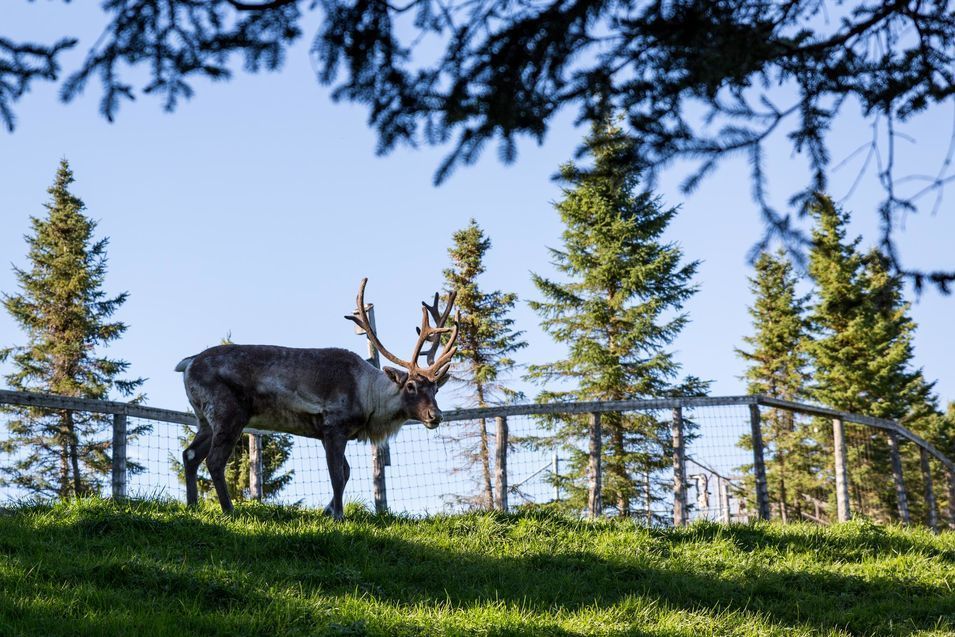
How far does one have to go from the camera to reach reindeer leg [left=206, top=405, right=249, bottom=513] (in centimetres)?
948

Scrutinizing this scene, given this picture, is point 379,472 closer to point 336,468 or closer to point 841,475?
point 336,468

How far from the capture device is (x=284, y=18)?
18.0 ft

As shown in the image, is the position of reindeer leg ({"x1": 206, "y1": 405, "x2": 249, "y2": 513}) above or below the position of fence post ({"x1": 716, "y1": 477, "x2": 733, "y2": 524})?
above

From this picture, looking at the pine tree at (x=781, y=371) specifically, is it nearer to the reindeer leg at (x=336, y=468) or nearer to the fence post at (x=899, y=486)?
the fence post at (x=899, y=486)

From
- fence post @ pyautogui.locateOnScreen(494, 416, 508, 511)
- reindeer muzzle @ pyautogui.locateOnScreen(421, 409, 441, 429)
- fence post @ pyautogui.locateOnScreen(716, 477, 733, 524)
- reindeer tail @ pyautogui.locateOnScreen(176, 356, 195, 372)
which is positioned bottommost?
fence post @ pyautogui.locateOnScreen(716, 477, 733, 524)

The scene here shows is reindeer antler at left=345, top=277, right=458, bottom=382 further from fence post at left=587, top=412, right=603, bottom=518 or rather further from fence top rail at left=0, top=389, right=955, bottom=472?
fence post at left=587, top=412, right=603, bottom=518

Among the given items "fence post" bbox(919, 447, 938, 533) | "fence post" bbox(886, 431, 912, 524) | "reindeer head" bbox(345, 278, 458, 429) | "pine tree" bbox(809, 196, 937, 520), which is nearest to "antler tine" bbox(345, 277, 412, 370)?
"reindeer head" bbox(345, 278, 458, 429)

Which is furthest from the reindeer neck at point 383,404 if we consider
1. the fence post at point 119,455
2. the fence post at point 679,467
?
A: the fence post at point 679,467

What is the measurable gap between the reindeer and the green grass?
2.00 feet

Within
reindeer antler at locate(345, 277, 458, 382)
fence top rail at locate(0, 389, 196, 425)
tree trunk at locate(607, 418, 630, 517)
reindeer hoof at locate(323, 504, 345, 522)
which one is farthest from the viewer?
tree trunk at locate(607, 418, 630, 517)

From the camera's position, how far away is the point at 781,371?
3691 centimetres

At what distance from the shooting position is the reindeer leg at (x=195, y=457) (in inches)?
378

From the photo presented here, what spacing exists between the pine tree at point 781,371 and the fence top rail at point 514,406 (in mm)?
18570

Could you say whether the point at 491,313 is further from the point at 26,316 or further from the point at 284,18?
the point at 284,18
